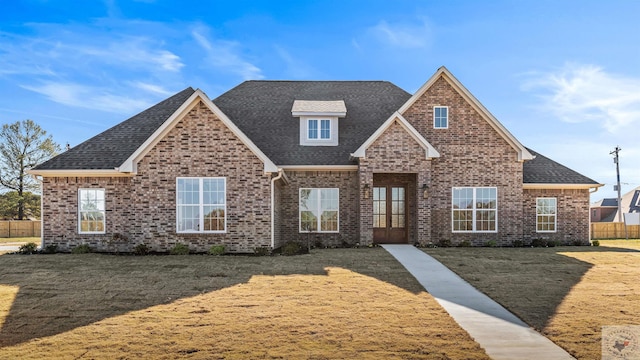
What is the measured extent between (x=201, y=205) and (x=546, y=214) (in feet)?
49.9

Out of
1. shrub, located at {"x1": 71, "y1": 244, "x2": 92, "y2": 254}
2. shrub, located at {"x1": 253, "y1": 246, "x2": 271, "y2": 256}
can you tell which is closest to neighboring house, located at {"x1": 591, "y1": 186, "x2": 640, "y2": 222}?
shrub, located at {"x1": 253, "y1": 246, "x2": 271, "y2": 256}

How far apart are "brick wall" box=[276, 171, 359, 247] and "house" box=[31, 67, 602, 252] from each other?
44 mm

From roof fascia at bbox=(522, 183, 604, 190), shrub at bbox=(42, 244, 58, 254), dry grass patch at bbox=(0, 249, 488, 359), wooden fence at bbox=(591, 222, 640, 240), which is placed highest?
roof fascia at bbox=(522, 183, 604, 190)

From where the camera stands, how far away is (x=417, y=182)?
65.6 ft

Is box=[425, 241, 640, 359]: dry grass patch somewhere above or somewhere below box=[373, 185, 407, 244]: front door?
below

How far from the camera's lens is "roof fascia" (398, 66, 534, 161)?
20812mm

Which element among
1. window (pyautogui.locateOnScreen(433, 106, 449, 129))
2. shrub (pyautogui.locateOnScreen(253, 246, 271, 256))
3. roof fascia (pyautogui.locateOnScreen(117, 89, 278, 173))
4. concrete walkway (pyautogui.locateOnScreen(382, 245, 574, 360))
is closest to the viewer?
concrete walkway (pyautogui.locateOnScreen(382, 245, 574, 360))

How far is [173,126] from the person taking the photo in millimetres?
17719

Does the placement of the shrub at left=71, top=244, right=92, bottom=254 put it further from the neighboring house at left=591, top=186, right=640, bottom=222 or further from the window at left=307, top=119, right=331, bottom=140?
the neighboring house at left=591, top=186, right=640, bottom=222

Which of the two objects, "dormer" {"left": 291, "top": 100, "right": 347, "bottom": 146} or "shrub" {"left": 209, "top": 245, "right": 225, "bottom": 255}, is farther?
"dormer" {"left": 291, "top": 100, "right": 347, "bottom": 146}

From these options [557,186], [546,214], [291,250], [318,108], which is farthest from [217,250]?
[557,186]

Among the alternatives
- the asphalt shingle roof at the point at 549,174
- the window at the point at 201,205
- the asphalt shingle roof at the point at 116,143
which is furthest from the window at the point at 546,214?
the asphalt shingle roof at the point at 116,143

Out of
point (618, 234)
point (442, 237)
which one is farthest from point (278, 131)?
point (618, 234)

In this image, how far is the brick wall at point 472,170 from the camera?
2084 cm
